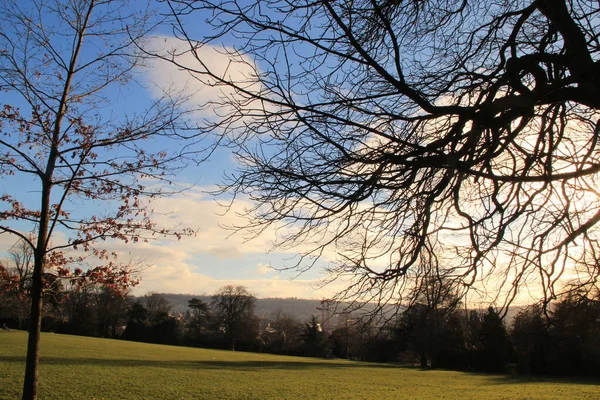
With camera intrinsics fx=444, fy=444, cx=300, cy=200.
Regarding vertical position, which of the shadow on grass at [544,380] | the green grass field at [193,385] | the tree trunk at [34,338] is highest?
the tree trunk at [34,338]

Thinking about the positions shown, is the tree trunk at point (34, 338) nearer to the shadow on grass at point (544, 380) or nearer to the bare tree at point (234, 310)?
the shadow on grass at point (544, 380)

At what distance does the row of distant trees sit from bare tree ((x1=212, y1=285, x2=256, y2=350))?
6.1 inches

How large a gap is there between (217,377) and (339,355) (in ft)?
127

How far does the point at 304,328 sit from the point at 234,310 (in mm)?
14420

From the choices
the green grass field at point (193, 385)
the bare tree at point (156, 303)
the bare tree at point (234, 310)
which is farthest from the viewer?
the bare tree at point (156, 303)

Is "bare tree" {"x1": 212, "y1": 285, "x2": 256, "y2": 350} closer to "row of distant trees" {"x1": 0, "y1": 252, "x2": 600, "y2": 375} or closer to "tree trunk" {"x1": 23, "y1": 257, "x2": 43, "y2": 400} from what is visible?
"row of distant trees" {"x1": 0, "y1": 252, "x2": 600, "y2": 375}

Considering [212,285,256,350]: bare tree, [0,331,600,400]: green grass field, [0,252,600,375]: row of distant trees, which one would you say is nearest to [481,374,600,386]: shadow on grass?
[0,252,600,375]: row of distant trees

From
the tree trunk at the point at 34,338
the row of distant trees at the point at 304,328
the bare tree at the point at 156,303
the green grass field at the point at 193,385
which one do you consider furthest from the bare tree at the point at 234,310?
the tree trunk at the point at 34,338

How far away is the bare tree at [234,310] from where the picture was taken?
6881cm

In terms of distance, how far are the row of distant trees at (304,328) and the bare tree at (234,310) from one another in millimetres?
156

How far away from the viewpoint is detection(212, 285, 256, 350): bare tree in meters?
68.8

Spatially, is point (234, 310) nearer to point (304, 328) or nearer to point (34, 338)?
point (304, 328)

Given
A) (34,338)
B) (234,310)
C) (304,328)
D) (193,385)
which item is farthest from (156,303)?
(34,338)

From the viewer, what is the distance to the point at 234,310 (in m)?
73.6
